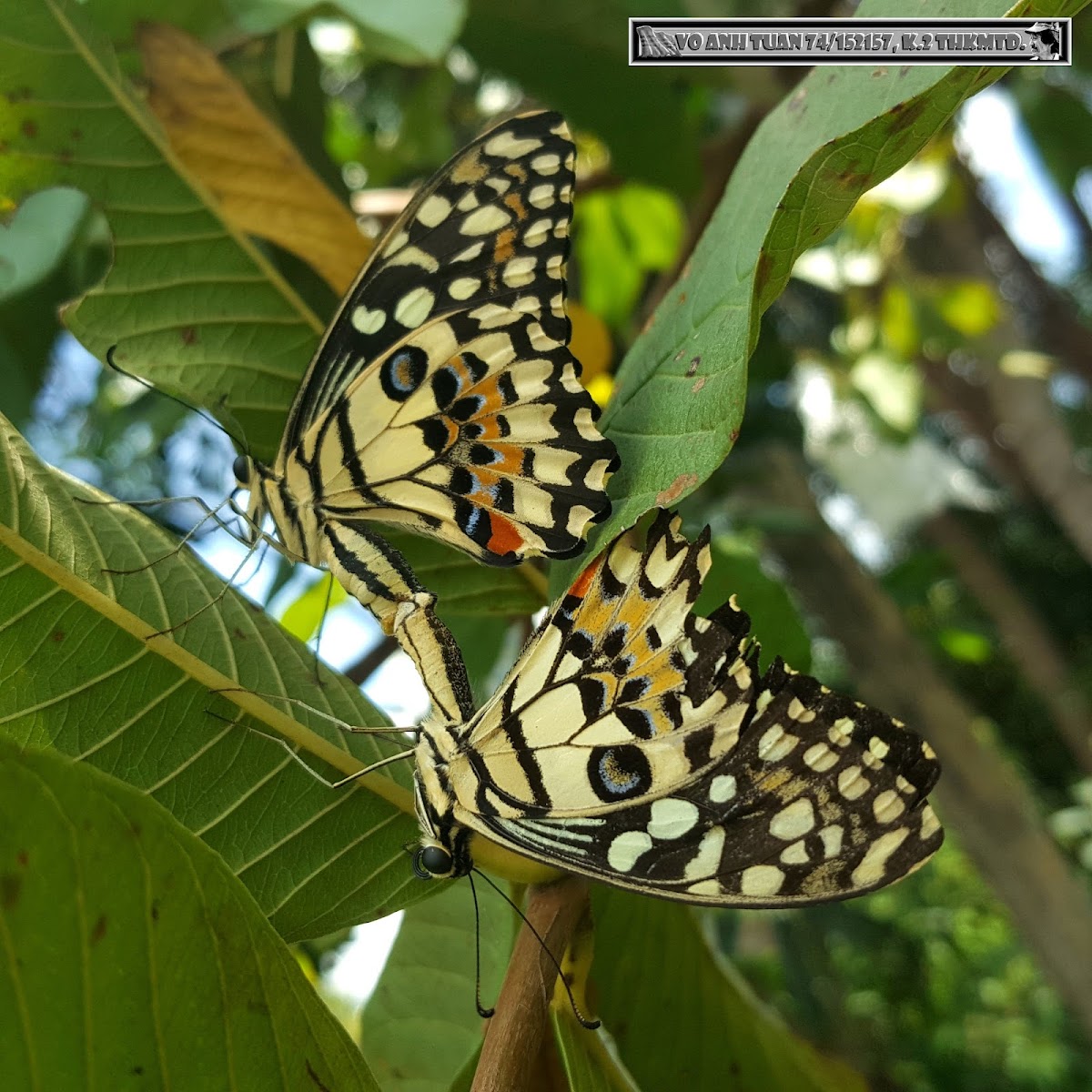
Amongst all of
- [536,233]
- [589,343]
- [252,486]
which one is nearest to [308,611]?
[252,486]

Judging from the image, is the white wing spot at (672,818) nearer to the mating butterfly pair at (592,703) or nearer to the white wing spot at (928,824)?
the mating butterfly pair at (592,703)

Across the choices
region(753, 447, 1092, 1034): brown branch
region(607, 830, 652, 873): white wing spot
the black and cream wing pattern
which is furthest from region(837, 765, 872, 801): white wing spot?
region(753, 447, 1092, 1034): brown branch

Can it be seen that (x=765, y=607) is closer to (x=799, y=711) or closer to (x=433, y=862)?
(x=799, y=711)

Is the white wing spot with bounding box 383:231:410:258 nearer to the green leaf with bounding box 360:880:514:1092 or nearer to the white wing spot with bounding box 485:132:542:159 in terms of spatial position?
the white wing spot with bounding box 485:132:542:159

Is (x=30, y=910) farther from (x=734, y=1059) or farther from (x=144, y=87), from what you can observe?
(x=144, y=87)

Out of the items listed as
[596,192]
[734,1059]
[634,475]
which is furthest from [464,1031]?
[596,192]
